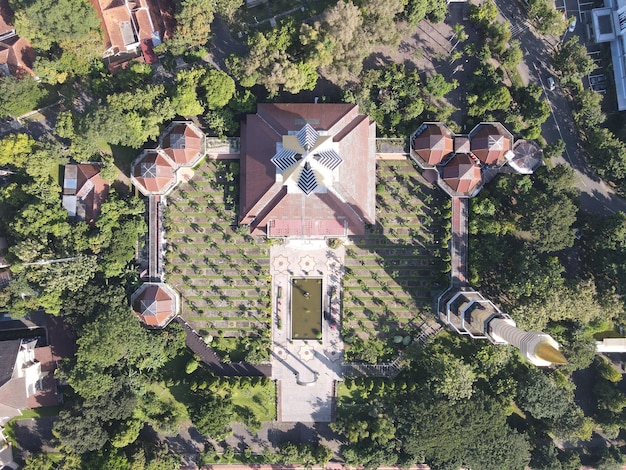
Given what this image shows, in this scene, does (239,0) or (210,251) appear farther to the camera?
(210,251)

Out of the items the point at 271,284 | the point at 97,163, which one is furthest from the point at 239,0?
the point at 271,284

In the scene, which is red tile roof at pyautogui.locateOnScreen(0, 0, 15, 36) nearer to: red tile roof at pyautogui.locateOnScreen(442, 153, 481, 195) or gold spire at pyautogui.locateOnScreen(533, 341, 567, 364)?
red tile roof at pyautogui.locateOnScreen(442, 153, 481, 195)

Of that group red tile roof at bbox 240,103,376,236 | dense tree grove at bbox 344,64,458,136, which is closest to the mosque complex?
red tile roof at bbox 240,103,376,236

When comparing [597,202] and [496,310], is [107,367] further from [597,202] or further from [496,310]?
[597,202]

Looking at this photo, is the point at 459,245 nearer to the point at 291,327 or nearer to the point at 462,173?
the point at 462,173

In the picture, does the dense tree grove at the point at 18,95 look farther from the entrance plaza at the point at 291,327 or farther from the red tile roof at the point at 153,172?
the entrance plaza at the point at 291,327

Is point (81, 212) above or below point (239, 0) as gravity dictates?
below

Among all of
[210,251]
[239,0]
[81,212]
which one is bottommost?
[210,251]
